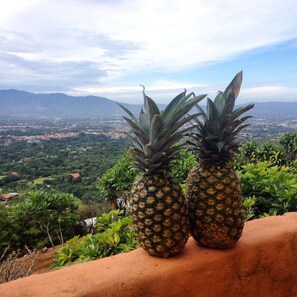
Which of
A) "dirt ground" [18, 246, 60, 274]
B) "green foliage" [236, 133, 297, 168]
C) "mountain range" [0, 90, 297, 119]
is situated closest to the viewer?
"dirt ground" [18, 246, 60, 274]

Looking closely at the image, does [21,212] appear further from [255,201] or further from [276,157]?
[276,157]

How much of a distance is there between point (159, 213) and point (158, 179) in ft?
0.63

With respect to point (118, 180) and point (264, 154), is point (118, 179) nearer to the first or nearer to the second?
point (118, 180)

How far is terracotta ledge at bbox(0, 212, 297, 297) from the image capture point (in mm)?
1711

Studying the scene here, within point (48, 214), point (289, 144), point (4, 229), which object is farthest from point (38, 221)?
point (289, 144)

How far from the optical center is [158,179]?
1801 millimetres

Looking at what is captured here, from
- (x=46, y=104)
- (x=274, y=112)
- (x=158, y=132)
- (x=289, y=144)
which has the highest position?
(x=158, y=132)

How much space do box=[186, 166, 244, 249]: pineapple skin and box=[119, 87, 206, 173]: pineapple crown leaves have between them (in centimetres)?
25

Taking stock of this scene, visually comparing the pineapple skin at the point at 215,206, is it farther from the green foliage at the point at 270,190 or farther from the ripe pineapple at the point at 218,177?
the green foliage at the point at 270,190

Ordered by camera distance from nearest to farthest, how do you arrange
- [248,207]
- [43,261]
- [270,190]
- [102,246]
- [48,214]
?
[102,246] → [248,207] → [270,190] → [43,261] → [48,214]

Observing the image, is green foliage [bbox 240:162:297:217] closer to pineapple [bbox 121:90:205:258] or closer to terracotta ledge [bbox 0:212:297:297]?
terracotta ledge [bbox 0:212:297:297]

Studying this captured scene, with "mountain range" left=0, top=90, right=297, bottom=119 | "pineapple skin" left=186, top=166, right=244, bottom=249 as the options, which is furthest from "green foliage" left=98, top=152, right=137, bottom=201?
"mountain range" left=0, top=90, right=297, bottom=119

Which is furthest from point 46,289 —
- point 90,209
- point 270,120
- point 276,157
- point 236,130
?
point 270,120

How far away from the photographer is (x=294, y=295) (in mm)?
2270
